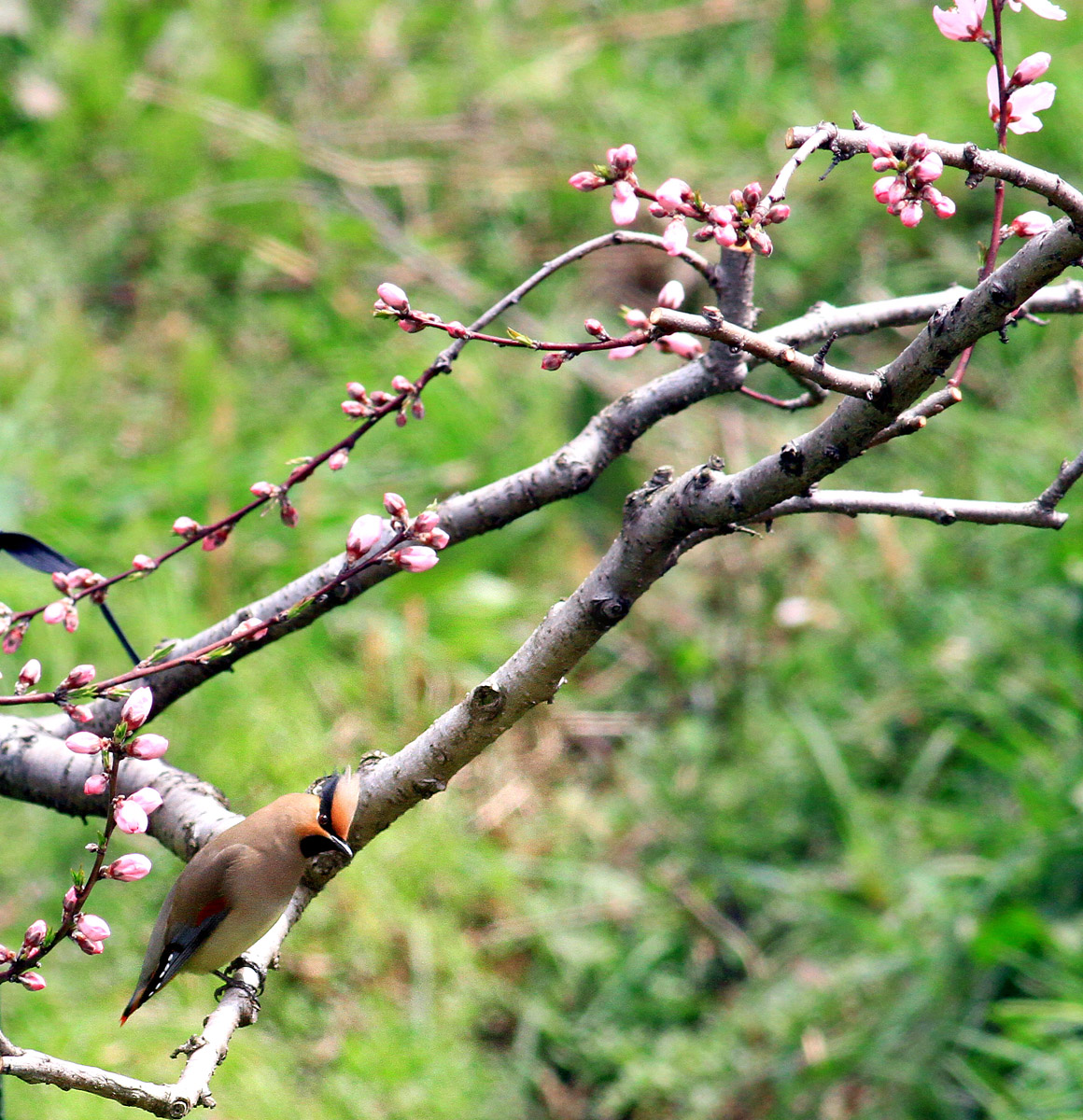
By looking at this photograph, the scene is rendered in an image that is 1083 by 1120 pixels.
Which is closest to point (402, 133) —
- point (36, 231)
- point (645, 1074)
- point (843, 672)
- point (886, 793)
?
point (36, 231)

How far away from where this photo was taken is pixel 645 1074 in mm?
3357

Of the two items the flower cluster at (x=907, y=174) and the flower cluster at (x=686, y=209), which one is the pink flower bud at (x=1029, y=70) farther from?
the flower cluster at (x=686, y=209)

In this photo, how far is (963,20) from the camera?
1.27m

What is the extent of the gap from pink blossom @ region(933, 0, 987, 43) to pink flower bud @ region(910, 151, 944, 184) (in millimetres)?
175

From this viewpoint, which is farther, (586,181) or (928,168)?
(586,181)

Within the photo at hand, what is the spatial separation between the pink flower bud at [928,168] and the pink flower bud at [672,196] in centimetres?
21

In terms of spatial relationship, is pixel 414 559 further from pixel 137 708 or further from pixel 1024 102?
pixel 1024 102

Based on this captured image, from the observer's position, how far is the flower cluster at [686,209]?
1.15 meters

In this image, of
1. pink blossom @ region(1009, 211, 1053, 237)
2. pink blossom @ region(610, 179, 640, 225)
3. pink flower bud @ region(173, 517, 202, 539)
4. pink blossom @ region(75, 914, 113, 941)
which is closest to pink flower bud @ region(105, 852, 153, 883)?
pink blossom @ region(75, 914, 113, 941)

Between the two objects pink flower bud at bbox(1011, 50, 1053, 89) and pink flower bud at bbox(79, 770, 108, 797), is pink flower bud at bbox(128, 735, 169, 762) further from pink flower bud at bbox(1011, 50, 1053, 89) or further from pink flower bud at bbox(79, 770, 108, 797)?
pink flower bud at bbox(1011, 50, 1053, 89)

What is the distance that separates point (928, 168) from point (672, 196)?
0.76 ft

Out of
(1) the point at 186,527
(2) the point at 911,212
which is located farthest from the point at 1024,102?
(1) the point at 186,527

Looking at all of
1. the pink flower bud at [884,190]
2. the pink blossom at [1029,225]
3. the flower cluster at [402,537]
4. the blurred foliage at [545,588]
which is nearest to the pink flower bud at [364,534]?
the flower cluster at [402,537]

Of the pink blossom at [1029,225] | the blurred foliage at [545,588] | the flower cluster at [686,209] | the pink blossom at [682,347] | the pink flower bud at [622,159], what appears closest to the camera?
the flower cluster at [686,209]
